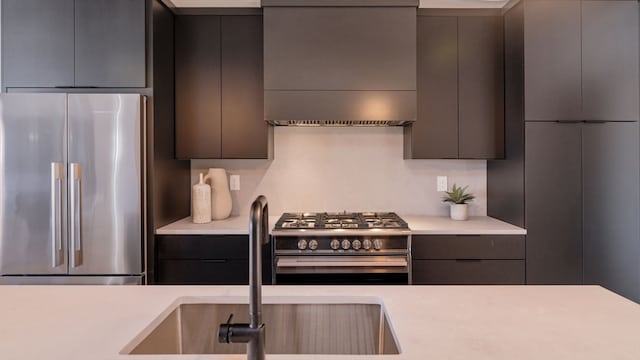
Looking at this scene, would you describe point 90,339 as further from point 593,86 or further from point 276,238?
point 593,86

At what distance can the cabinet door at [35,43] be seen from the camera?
230 cm

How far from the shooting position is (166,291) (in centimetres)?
125

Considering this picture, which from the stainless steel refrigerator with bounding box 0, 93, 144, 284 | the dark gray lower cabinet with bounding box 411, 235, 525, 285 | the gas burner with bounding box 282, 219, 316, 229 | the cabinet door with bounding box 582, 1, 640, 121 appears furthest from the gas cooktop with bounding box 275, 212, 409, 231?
the cabinet door with bounding box 582, 1, 640, 121

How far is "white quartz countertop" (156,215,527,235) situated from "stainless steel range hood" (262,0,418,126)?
761 mm

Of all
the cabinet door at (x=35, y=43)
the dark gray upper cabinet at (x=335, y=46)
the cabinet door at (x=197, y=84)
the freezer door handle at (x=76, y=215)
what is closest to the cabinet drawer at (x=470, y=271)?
the dark gray upper cabinet at (x=335, y=46)

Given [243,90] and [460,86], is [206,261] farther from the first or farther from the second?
[460,86]

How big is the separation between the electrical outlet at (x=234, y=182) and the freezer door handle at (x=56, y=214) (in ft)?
3.67

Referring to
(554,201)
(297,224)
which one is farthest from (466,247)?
(297,224)

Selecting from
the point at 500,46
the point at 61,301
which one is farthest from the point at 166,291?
the point at 500,46

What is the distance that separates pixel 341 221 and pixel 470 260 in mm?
838

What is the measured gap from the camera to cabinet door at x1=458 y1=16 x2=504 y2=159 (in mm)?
2611

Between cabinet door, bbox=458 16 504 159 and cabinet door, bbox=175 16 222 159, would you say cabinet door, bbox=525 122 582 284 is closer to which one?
cabinet door, bbox=458 16 504 159

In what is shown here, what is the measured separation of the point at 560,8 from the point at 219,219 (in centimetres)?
260

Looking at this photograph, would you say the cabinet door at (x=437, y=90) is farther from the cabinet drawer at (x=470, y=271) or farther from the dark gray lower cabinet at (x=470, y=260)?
the cabinet drawer at (x=470, y=271)
